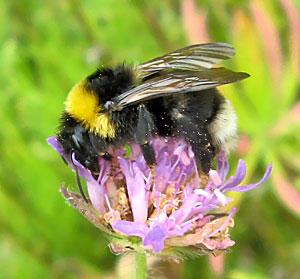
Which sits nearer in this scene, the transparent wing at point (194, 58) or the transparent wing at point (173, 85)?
the transparent wing at point (173, 85)

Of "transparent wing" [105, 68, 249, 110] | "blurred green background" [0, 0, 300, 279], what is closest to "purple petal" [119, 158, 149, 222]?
"transparent wing" [105, 68, 249, 110]

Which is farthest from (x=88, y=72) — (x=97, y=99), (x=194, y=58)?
(x=97, y=99)

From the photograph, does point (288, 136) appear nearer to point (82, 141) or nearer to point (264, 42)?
point (264, 42)

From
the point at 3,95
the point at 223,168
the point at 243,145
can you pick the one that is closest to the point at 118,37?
the point at 3,95

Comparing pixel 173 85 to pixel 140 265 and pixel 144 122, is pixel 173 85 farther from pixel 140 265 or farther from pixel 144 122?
pixel 140 265

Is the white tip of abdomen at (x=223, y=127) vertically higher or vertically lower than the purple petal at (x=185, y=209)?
higher

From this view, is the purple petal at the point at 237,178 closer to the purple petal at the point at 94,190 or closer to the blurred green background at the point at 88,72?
the purple petal at the point at 94,190

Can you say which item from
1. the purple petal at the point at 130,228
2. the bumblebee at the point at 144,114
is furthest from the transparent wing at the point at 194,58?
the purple petal at the point at 130,228
